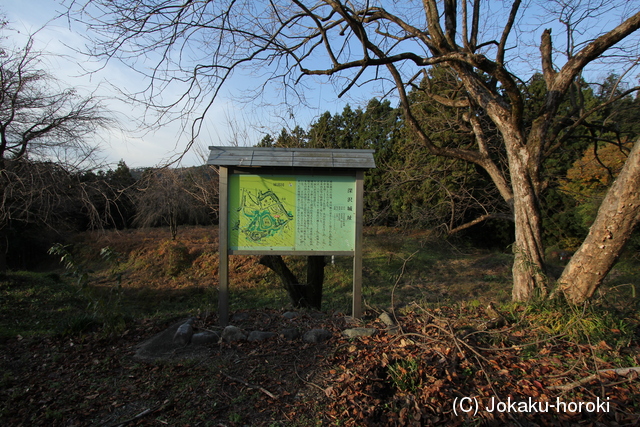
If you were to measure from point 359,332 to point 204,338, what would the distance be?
182 cm

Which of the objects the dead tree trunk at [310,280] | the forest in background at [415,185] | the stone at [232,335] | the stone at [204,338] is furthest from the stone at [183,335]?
the dead tree trunk at [310,280]

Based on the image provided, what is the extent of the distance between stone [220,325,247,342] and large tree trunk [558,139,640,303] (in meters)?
3.77

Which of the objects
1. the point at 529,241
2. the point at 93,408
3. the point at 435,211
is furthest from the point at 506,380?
the point at 435,211

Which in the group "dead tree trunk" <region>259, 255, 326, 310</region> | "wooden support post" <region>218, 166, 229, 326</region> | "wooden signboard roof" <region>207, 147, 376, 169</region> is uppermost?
"wooden signboard roof" <region>207, 147, 376, 169</region>

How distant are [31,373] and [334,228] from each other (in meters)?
3.64

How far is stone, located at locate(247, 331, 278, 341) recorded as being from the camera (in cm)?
420

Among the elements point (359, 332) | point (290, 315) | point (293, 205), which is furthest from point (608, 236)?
point (290, 315)

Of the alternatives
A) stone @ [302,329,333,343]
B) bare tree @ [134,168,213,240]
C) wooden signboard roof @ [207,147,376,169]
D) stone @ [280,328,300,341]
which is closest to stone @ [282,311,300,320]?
stone @ [280,328,300,341]

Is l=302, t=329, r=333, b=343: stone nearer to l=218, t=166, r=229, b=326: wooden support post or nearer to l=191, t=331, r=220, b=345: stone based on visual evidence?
l=191, t=331, r=220, b=345: stone

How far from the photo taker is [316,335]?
4.17m

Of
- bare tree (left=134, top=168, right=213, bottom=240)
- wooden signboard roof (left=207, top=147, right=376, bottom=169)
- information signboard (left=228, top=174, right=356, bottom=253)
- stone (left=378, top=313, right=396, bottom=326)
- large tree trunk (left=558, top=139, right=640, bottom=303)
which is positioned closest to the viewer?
large tree trunk (left=558, top=139, right=640, bottom=303)

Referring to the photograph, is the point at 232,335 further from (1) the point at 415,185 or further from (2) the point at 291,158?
(1) the point at 415,185

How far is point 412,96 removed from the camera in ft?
36.7

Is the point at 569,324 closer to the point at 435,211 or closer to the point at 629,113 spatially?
the point at 435,211
